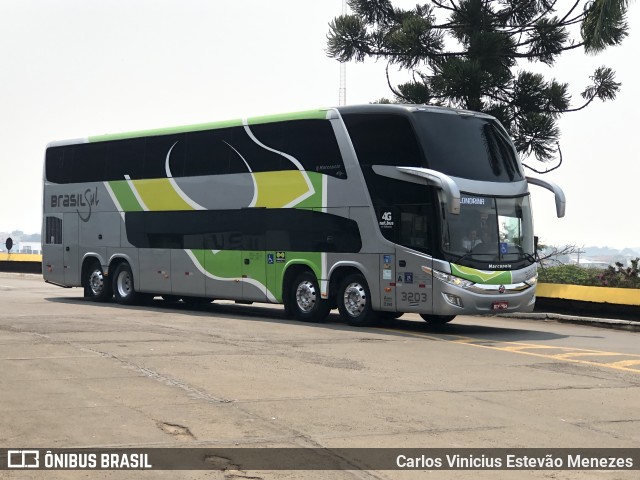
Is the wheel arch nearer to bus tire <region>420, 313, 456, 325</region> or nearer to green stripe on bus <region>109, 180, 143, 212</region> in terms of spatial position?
green stripe on bus <region>109, 180, 143, 212</region>

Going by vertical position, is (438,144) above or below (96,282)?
above

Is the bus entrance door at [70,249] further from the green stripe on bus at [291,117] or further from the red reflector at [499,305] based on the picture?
the red reflector at [499,305]

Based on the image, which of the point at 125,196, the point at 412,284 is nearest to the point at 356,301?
the point at 412,284

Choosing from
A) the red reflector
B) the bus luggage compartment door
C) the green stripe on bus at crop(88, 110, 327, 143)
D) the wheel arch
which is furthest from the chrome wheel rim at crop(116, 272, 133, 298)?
the red reflector

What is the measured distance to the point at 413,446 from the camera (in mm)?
8828

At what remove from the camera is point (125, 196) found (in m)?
26.6

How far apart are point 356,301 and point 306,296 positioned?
141cm

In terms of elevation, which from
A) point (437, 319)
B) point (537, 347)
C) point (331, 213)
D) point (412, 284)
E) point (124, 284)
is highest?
point (331, 213)

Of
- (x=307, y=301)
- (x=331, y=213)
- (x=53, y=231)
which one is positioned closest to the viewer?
(x=331, y=213)

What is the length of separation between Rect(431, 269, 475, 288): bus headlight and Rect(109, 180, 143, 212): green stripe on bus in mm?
9288

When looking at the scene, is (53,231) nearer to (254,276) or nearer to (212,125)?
(212,125)

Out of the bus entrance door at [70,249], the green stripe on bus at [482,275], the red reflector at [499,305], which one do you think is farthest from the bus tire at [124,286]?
the red reflector at [499,305]

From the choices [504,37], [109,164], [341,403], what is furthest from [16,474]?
[504,37]

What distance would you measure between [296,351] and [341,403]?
4914 millimetres
